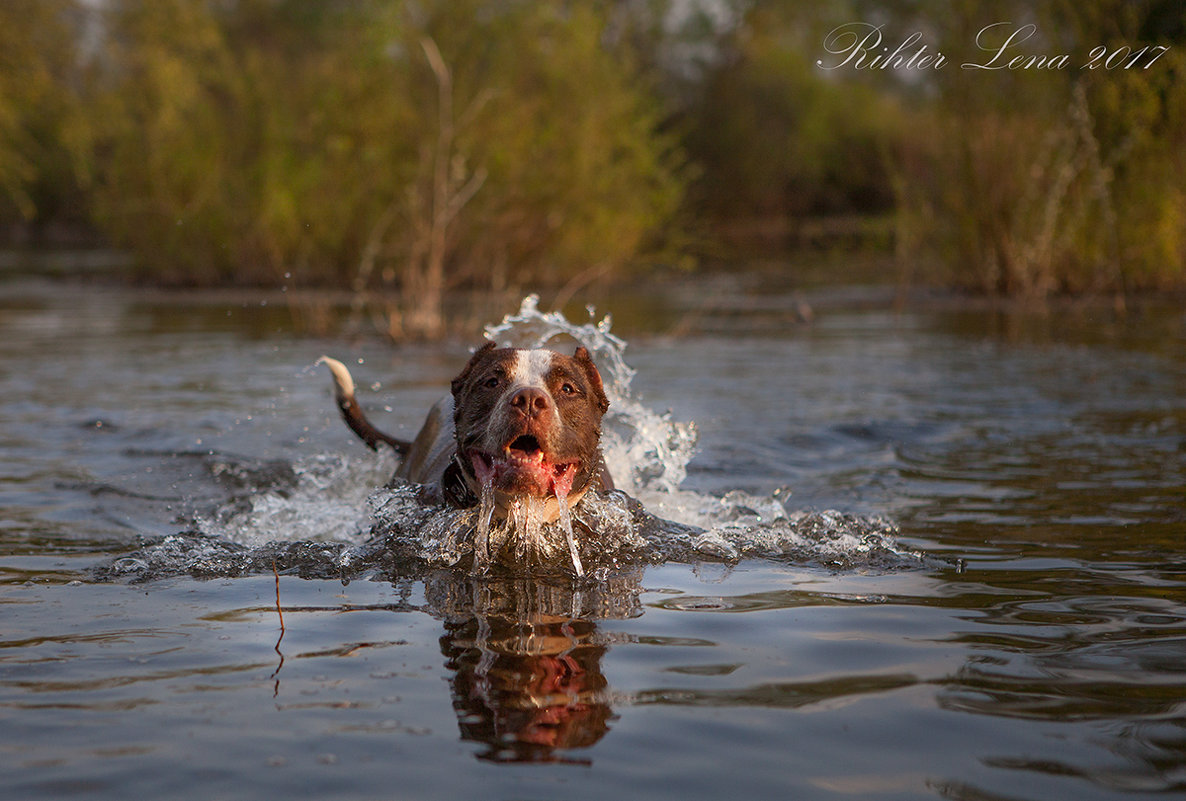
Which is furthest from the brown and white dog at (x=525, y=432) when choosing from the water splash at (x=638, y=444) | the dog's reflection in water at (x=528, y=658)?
the water splash at (x=638, y=444)

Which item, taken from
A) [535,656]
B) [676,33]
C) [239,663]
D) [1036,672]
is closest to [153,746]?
[239,663]

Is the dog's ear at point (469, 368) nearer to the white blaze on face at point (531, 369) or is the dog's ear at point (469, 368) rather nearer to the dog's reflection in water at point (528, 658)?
the white blaze on face at point (531, 369)

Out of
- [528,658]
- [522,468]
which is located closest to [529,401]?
[522,468]

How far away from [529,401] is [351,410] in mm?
2440

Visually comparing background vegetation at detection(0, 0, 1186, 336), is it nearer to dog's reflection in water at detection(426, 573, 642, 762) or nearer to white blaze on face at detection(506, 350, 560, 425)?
white blaze on face at detection(506, 350, 560, 425)

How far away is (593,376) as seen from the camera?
542 centimetres

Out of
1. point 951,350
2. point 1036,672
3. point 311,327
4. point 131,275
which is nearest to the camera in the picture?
point 1036,672

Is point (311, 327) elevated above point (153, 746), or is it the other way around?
point (311, 327)

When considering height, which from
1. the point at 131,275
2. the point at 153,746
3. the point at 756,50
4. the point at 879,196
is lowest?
the point at 153,746

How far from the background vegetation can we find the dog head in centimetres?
758

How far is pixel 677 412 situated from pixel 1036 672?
5.90m

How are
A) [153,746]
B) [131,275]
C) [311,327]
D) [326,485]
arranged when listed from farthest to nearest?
[131,275]
[311,327]
[326,485]
[153,746]

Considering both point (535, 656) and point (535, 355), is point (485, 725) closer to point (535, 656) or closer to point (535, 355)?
point (535, 656)

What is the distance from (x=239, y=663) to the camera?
11.7ft
